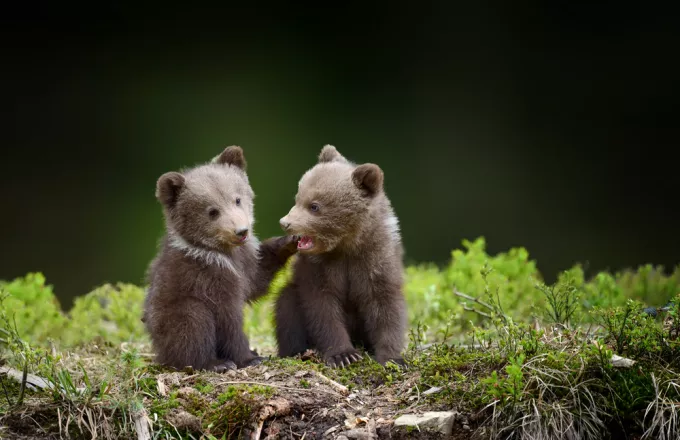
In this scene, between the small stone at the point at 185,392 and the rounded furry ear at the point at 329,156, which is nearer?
the small stone at the point at 185,392

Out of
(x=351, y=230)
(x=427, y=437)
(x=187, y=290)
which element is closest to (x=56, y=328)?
(x=187, y=290)

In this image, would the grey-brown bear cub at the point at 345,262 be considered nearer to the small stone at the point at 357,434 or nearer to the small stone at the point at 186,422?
the small stone at the point at 357,434

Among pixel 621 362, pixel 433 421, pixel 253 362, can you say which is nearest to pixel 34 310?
pixel 253 362

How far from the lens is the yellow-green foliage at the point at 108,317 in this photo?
646 cm

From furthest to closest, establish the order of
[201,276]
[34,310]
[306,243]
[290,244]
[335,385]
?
[34,310] → [290,244] → [306,243] → [201,276] → [335,385]

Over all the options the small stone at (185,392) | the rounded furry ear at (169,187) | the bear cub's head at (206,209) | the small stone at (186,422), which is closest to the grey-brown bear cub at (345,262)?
the bear cub's head at (206,209)

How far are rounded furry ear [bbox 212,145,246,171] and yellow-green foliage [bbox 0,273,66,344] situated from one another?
2.13 meters

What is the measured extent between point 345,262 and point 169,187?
118 cm

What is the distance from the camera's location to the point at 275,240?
17.5 feet

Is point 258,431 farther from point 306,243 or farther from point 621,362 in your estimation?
point 621,362

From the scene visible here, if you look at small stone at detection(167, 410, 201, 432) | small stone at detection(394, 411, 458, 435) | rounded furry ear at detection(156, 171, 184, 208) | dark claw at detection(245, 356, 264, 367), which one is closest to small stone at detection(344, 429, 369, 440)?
small stone at detection(394, 411, 458, 435)

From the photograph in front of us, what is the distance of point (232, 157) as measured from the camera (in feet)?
17.2

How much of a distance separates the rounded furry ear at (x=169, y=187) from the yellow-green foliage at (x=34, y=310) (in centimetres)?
194

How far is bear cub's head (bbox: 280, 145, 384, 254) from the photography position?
190 inches
